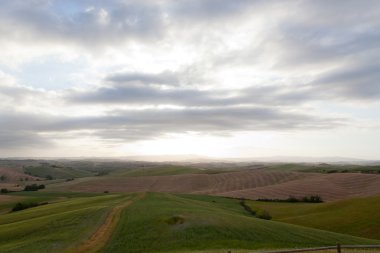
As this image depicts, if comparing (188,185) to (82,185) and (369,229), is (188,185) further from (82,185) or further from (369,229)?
(369,229)

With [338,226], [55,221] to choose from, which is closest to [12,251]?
[55,221]

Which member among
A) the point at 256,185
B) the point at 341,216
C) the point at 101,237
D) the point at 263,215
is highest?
the point at 256,185

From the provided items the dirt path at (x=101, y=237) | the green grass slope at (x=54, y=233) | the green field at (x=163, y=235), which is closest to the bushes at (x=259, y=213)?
the green field at (x=163, y=235)

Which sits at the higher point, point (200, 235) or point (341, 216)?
point (200, 235)

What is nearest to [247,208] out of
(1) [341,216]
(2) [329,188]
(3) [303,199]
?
(1) [341,216]

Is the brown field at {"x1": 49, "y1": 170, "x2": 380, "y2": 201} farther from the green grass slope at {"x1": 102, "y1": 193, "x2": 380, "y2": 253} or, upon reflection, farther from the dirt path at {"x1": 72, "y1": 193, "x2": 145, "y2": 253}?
the dirt path at {"x1": 72, "y1": 193, "x2": 145, "y2": 253}

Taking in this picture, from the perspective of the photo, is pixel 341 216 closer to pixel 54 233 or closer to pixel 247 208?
pixel 247 208

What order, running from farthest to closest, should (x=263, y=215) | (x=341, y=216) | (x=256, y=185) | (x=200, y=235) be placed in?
1. (x=256, y=185)
2. (x=263, y=215)
3. (x=341, y=216)
4. (x=200, y=235)
